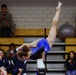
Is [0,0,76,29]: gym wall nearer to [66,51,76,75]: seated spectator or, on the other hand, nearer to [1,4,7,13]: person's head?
[1,4,7,13]: person's head

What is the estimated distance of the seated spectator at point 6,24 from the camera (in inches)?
324

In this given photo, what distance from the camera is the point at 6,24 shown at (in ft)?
27.0

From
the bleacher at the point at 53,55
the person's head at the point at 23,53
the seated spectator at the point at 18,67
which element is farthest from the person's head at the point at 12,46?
the person's head at the point at 23,53

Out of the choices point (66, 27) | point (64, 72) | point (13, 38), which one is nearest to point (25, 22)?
point (13, 38)

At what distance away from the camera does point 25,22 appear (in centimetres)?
903

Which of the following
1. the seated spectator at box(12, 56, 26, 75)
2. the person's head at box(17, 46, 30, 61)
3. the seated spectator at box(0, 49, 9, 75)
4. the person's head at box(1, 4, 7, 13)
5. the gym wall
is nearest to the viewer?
the person's head at box(17, 46, 30, 61)

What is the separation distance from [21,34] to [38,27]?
0.68 meters

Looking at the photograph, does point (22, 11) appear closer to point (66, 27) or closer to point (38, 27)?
point (38, 27)

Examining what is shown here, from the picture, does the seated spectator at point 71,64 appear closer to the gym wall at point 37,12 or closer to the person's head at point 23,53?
the gym wall at point 37,12

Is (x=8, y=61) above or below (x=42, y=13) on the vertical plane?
below

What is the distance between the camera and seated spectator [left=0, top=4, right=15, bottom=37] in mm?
8225

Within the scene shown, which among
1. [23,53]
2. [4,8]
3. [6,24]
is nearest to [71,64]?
[6,24]

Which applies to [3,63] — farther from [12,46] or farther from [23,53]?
[23,53]

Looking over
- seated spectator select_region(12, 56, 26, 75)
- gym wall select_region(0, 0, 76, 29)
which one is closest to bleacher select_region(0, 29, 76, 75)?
gym wall select_region(0, 0, 76, 29)
